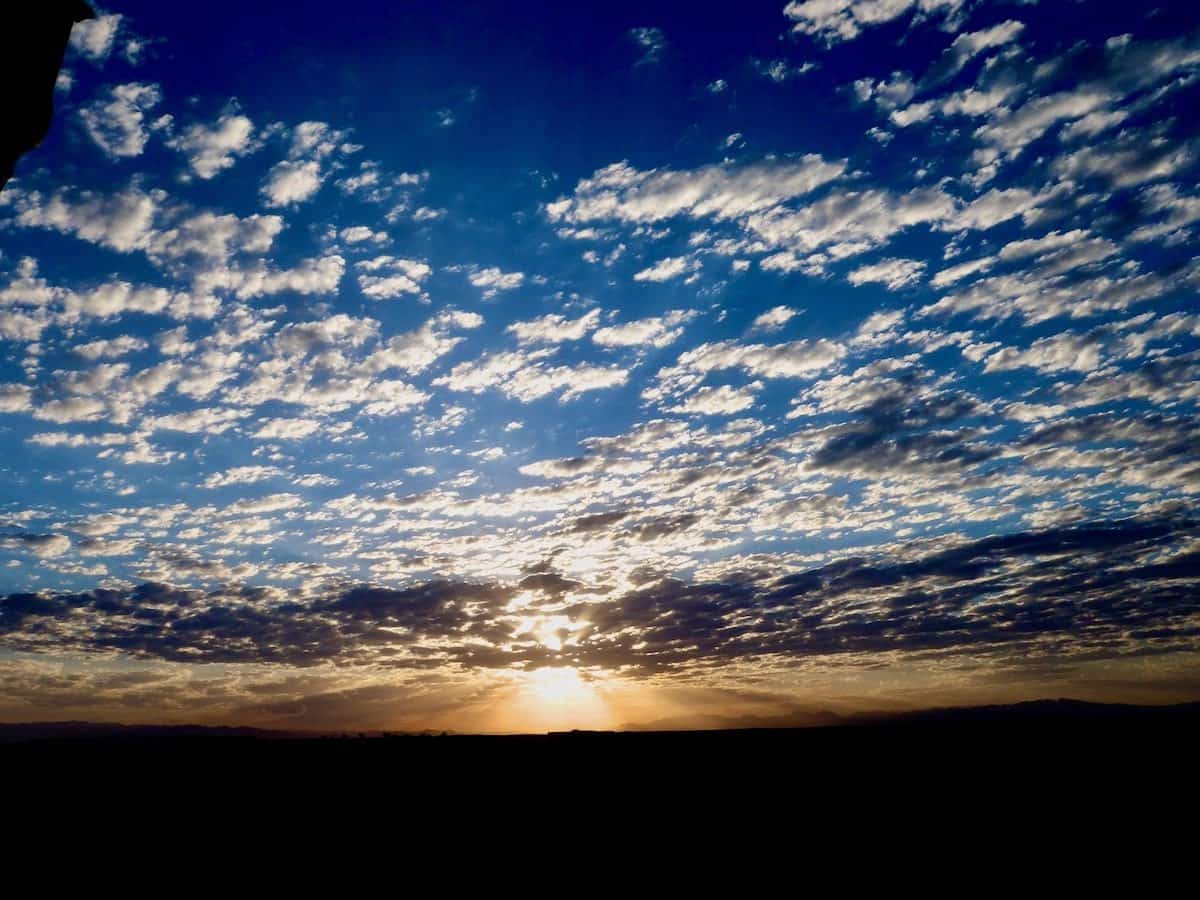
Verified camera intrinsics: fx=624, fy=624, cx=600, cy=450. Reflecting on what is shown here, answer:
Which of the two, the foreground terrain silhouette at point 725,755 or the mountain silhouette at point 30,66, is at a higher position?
the mountain silhouette at point 30,66

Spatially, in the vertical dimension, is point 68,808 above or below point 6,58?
below

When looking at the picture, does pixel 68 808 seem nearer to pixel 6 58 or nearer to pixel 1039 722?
pixel 6 58

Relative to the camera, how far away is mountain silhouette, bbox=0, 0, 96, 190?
332 inches

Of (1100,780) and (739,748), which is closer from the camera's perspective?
(1100,780)

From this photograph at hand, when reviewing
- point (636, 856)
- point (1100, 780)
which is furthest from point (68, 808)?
point (1100, 780)

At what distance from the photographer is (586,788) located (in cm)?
1301

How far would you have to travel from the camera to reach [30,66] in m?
8.80

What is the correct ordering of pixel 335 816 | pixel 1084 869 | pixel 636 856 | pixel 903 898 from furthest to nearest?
pixel 335 816, pixel 636 856, pixel 1084 869, pixel 903 898

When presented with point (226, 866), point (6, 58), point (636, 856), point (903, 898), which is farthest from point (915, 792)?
point (6, 58)

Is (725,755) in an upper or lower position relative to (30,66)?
lower

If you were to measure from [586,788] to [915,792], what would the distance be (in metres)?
6.49

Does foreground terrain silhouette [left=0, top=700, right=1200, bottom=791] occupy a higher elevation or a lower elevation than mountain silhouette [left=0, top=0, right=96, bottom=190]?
lower

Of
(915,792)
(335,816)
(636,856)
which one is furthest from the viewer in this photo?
(915,792)

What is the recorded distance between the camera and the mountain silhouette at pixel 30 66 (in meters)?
8.43
